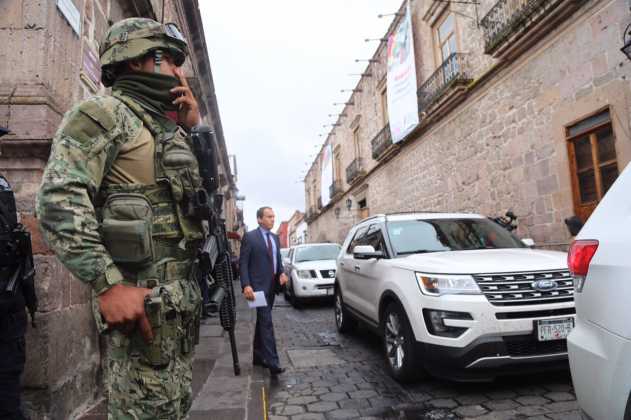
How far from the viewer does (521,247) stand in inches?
184

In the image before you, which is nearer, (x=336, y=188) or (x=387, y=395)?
(x=387, y=395)

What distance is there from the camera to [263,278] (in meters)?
4.61

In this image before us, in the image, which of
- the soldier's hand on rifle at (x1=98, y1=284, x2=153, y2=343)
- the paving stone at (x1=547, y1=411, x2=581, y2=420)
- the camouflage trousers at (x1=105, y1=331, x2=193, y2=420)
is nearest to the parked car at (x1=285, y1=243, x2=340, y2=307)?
the paving stone at (x1=547, y1=411, x2=581, y2=420)

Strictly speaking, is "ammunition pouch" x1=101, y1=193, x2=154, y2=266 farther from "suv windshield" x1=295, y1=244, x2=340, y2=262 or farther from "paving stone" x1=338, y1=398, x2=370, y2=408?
"suv windshield" x1=295, y1=244, x2=340, y2=262

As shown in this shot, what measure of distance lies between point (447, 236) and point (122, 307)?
410 cm

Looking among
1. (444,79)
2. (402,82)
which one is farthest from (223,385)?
(402,82)

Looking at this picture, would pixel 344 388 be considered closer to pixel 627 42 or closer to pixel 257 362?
pixel 257 362

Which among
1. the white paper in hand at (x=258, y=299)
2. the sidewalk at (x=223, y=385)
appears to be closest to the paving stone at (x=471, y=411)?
the sidewalk at (x=223, y=385)

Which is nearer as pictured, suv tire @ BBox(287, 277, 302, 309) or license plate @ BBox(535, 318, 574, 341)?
license plate @ BBox(535, 318, 574, 341)

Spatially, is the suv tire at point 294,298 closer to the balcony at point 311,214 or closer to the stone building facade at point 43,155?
the stone building facade at point 43,155

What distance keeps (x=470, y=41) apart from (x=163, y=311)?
37.2 feet

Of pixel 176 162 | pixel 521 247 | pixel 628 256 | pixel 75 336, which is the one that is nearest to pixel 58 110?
pixel 75 336

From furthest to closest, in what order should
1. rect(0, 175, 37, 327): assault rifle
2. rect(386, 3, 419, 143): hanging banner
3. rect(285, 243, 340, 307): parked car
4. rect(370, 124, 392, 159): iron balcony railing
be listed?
rect(370, 124, 392, 159): iron balcony railing
rect(386, 3, 419, 143): hanging banner
rect(285, 243, 340, 307): parked car
rect(0, 175, 37, 327): assault rifle

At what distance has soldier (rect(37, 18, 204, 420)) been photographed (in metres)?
1.33
